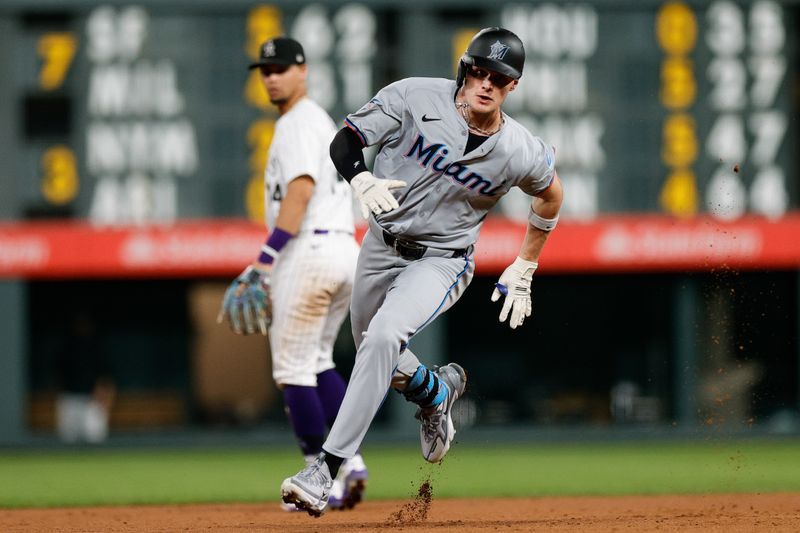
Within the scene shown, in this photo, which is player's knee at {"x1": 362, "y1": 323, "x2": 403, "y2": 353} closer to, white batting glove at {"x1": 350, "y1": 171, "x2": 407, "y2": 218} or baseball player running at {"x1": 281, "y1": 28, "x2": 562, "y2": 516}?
baseball player running at {"x1": 281, "y1": 28, "x2": 562, "y2": 516}

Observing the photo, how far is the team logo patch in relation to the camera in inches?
199

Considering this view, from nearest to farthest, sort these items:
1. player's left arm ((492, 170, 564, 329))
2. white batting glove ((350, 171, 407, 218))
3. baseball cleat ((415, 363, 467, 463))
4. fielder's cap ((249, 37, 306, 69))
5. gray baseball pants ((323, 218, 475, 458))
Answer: white batting glove ((350, 171, 407, 218)) → gray baseball pants ((323, 218, 475, 458)) → player's left arm ((492, 170, 564, 329)) → baseball cleat ((415, 363, 467, 463)) → fielder's cap ((249, 37, 306, 69))

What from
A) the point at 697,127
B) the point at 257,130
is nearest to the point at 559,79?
the point at 697,127

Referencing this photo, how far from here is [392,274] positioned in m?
5.36

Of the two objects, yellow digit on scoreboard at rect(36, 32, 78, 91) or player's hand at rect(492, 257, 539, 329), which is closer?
player's hand at rect(492, 257, 539, 329)

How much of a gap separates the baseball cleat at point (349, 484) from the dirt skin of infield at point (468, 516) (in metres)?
0.08

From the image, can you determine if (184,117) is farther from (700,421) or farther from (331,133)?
(331,133)

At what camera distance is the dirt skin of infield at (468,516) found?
527cm

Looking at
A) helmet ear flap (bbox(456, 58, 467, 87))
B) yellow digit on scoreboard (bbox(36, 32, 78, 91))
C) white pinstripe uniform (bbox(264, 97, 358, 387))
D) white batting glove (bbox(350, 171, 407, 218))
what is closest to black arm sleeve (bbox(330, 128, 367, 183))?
white batting glove (bbox(350, 171, 407, 218))

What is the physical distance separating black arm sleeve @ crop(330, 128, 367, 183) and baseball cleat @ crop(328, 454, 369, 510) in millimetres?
1624

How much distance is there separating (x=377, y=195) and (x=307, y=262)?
4.52 ft

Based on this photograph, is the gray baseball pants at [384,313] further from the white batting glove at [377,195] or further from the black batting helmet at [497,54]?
the black batting helmet at [497,54]

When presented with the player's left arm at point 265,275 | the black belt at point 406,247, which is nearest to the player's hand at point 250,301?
the player's left arm at point 265,275

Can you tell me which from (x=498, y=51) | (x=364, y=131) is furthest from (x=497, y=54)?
(x=364, y=131)
